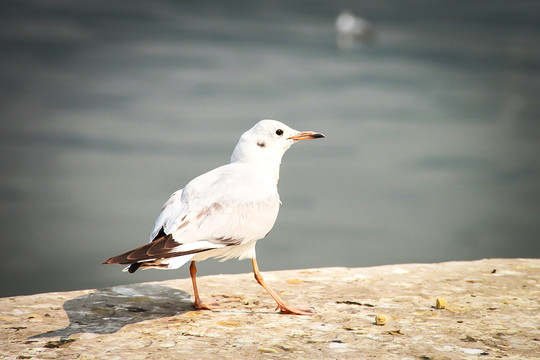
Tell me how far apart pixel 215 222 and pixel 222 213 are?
83 mm

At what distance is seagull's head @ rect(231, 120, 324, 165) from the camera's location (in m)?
4.34

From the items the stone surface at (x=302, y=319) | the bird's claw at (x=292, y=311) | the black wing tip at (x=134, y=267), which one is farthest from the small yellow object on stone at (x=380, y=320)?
the black wing tip at (x=134, y=267)

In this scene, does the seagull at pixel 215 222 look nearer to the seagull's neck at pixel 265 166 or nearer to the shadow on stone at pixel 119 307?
the seagull's neck at pixel 265 166

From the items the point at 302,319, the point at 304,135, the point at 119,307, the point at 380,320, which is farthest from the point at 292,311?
the point at 304,135

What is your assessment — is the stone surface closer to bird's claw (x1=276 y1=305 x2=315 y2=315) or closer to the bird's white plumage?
bird's claw (x1=276 y1=305 x2=315 y2=315)

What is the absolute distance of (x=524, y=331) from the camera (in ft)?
11.1

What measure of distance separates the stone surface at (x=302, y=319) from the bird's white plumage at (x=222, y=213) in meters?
0.40

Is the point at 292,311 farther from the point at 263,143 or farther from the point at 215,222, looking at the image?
the point at 263,143

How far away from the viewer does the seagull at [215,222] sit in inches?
130

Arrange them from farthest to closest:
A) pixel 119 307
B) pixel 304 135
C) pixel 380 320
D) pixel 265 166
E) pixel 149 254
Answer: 1. pixel 304 135
2. pixel 265 166
3. pixel 119 307
4. pixel 380 320
5. pixel 149 254

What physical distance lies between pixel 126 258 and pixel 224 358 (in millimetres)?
715

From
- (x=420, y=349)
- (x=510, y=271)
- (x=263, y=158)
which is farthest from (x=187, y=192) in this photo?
(x=510, y=271)

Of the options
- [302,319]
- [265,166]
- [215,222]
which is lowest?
[302,319]

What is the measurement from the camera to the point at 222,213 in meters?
3.68
